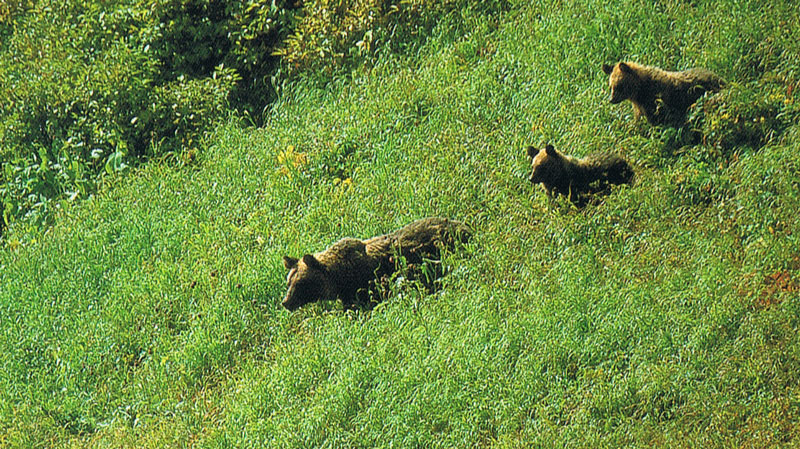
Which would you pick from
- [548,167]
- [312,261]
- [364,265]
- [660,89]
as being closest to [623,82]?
[660,89]

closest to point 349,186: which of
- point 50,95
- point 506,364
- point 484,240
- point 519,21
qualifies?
point 484,240

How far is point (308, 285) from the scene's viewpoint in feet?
33.5

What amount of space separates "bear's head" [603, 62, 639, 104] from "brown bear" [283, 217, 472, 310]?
2.14 meters

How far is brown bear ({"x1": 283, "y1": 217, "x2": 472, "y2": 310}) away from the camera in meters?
10.2

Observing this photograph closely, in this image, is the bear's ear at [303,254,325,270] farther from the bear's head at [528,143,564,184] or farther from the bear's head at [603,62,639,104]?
the bear's head at [603,62,639,104]

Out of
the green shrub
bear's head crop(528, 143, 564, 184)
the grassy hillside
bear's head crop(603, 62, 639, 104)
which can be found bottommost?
the grassy hillside

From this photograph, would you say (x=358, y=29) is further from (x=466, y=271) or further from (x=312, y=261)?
(x=466, y=271)

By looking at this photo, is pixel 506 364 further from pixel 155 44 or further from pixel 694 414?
pixel 155 44

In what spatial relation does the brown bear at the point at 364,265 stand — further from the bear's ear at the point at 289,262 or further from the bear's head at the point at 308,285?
the bear's ear at the point at 289,262

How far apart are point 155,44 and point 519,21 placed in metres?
6.28

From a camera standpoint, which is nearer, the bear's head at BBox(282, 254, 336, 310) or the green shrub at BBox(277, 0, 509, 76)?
the bear's head at BBox(282, 254, 336, 310)

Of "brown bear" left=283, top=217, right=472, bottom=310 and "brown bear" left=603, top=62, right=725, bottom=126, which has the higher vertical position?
"brown bear" left=603, top=62, right=725, bottom=126

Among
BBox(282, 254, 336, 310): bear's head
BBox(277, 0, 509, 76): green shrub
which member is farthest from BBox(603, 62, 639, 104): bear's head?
BBox(277, 0, 509, 76): green shrub

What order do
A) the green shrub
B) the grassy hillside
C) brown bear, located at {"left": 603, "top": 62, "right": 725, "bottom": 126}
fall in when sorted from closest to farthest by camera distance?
the grassy hillside → brown bear, located at {"left": 603, "top": 62, "right": 725, "bottom": 126} → the green shrub
